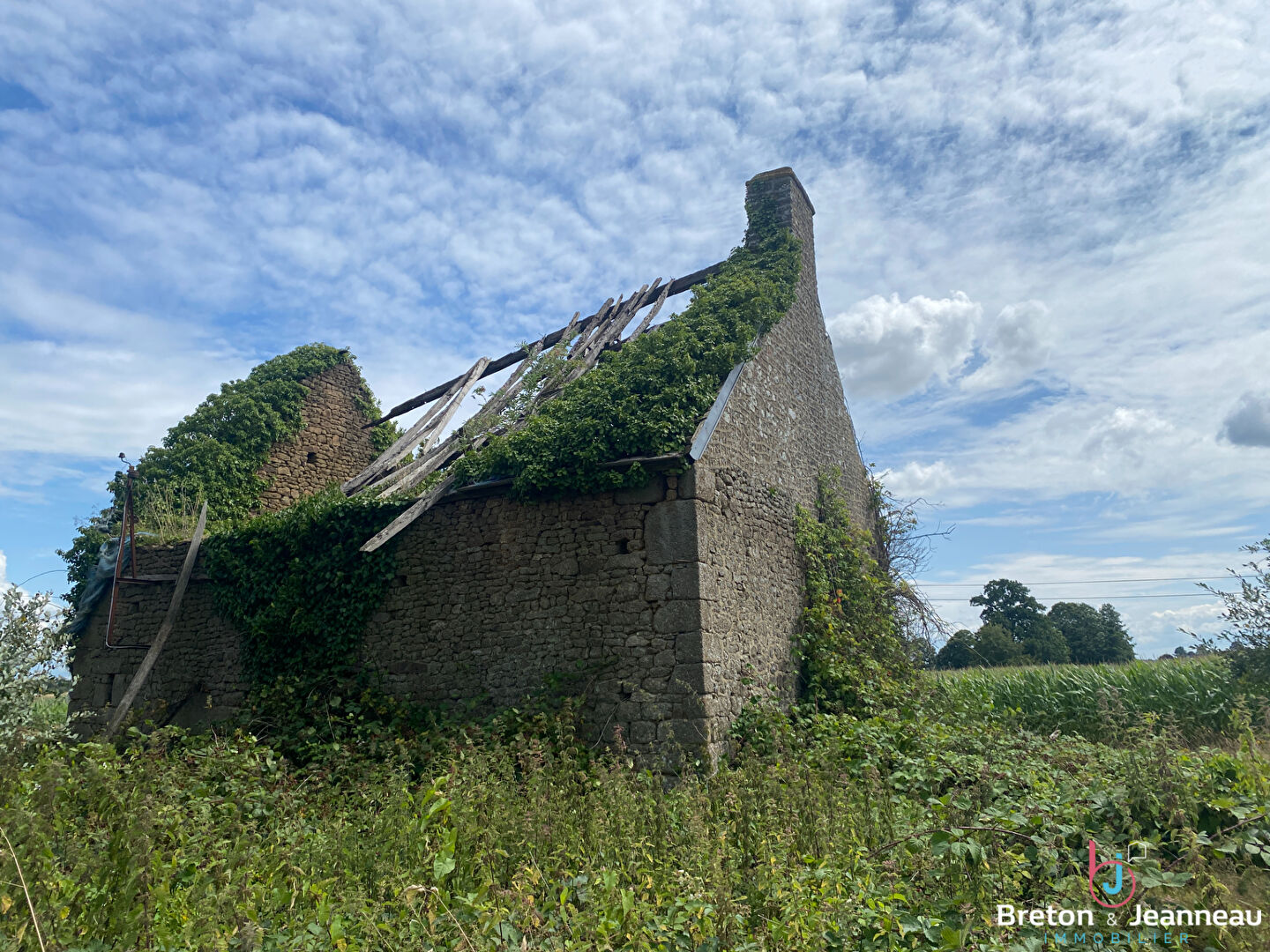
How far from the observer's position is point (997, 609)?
96.4ft

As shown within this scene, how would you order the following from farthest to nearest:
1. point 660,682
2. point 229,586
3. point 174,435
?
1. point 174,435
2. point 229,586
3. point 660,682

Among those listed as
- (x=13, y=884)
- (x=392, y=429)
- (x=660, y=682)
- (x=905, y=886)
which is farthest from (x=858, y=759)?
(x=392, y=429)

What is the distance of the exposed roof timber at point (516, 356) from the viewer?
44.3 feet

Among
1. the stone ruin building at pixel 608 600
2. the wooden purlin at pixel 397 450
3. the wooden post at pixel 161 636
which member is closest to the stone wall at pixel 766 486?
the stone ruin building at pixel 608 600

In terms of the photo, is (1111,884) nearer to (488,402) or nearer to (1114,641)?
(488,402)

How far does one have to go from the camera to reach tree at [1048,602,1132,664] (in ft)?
91.8

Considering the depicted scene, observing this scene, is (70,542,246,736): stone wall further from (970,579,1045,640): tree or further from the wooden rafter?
(970,579,1045,640): tree

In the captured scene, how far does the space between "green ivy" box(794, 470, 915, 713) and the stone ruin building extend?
1.05 ft

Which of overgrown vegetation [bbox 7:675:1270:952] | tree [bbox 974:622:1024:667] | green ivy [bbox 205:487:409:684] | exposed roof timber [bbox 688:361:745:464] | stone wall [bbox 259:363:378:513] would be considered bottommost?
overgrown vegetation [bbox 7:675:1270:952]

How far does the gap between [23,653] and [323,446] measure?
9613 mm

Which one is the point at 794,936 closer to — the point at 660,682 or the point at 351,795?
the point at 660,682

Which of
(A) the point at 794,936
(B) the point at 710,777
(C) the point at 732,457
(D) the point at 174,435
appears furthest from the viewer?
(D) the point at 174,435

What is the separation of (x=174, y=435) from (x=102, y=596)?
339 cm

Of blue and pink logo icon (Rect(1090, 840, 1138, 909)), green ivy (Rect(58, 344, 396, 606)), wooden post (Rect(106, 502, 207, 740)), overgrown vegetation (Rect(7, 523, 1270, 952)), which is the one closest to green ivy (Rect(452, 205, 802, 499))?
overgrown vegetation (Rect(7, 523, 1270, 952))
